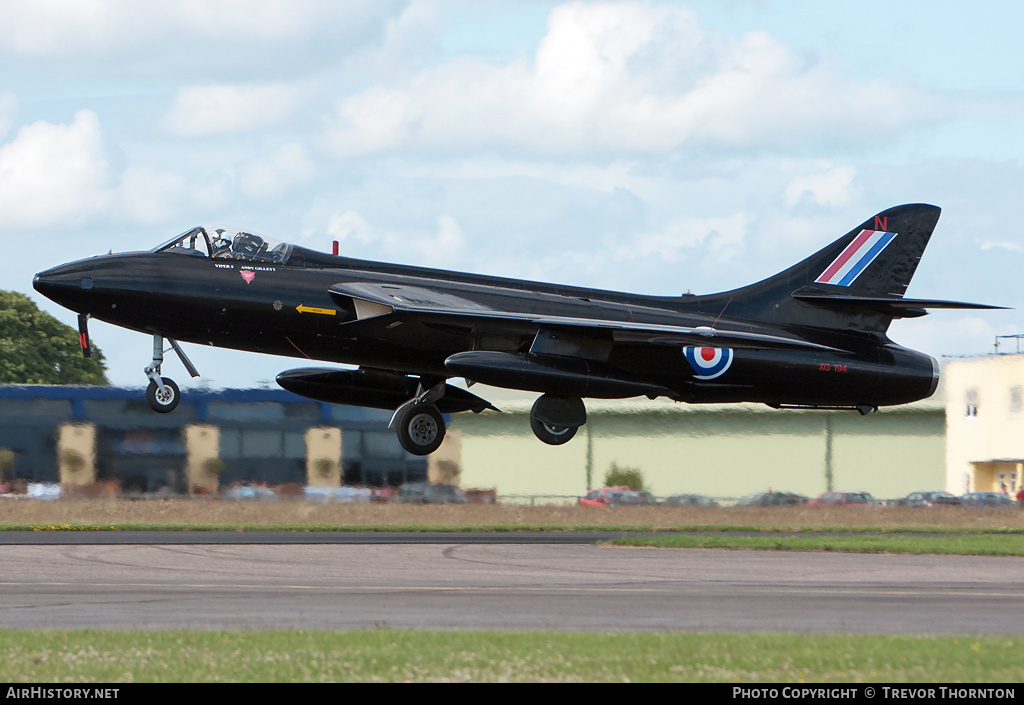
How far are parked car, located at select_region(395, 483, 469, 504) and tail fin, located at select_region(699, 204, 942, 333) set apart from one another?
10.5 m

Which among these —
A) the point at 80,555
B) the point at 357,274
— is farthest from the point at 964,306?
the point at 80,555

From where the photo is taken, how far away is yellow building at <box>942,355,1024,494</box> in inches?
1630

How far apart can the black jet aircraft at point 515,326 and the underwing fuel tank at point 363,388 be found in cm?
3

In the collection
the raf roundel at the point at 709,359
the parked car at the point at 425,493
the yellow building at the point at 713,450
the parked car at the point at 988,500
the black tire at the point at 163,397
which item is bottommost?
the parked car at the point at 988,500

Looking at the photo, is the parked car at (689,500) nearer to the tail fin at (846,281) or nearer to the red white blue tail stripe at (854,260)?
the tail fin at (846,281)

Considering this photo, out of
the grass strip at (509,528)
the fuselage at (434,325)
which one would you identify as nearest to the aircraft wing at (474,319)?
the fuselage at (434,325)

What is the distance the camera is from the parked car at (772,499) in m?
37.3

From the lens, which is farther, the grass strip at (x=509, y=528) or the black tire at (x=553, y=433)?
the grass strip at (x=509, y=528)

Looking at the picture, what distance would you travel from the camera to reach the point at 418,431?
85.4 feet

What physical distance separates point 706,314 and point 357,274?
25.8 feet

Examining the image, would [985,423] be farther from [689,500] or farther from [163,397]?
[163,397]

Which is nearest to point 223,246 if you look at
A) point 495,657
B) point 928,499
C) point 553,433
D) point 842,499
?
point 553,433

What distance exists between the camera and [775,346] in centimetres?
2439

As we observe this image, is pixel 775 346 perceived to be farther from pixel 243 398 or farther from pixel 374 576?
pixel 243 398
